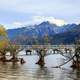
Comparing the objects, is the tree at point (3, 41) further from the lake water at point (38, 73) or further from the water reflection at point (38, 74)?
the water reflection at point (38, 74)

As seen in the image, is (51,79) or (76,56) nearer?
(51,79)

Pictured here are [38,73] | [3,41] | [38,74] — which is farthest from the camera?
[3,41]

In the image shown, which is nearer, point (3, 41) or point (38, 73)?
point (38, 73)

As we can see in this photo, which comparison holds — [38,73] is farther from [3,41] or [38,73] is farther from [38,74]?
[3,41]

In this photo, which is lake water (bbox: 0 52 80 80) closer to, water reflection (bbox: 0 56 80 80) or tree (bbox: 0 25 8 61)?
water reflection (bbox: 0 56 80 80)

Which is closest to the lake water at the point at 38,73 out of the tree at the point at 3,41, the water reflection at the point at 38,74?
the water reflection at the point at 38,74

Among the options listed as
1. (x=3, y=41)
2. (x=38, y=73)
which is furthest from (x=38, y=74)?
(x=3, y=41)

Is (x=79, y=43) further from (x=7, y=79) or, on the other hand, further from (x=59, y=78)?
(x=7, y=79)

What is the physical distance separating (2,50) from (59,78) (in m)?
54.7

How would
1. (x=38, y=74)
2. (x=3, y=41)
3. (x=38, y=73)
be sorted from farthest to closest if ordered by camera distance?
(x=3, y=41)
(x=38, y=73)
(x=38, y=74)

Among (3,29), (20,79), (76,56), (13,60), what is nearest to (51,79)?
(20,79)

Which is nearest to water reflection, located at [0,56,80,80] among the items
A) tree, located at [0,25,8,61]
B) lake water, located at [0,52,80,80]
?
lake water, located at [0,52,80,80]

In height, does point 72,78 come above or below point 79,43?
below

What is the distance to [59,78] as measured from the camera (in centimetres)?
5134
